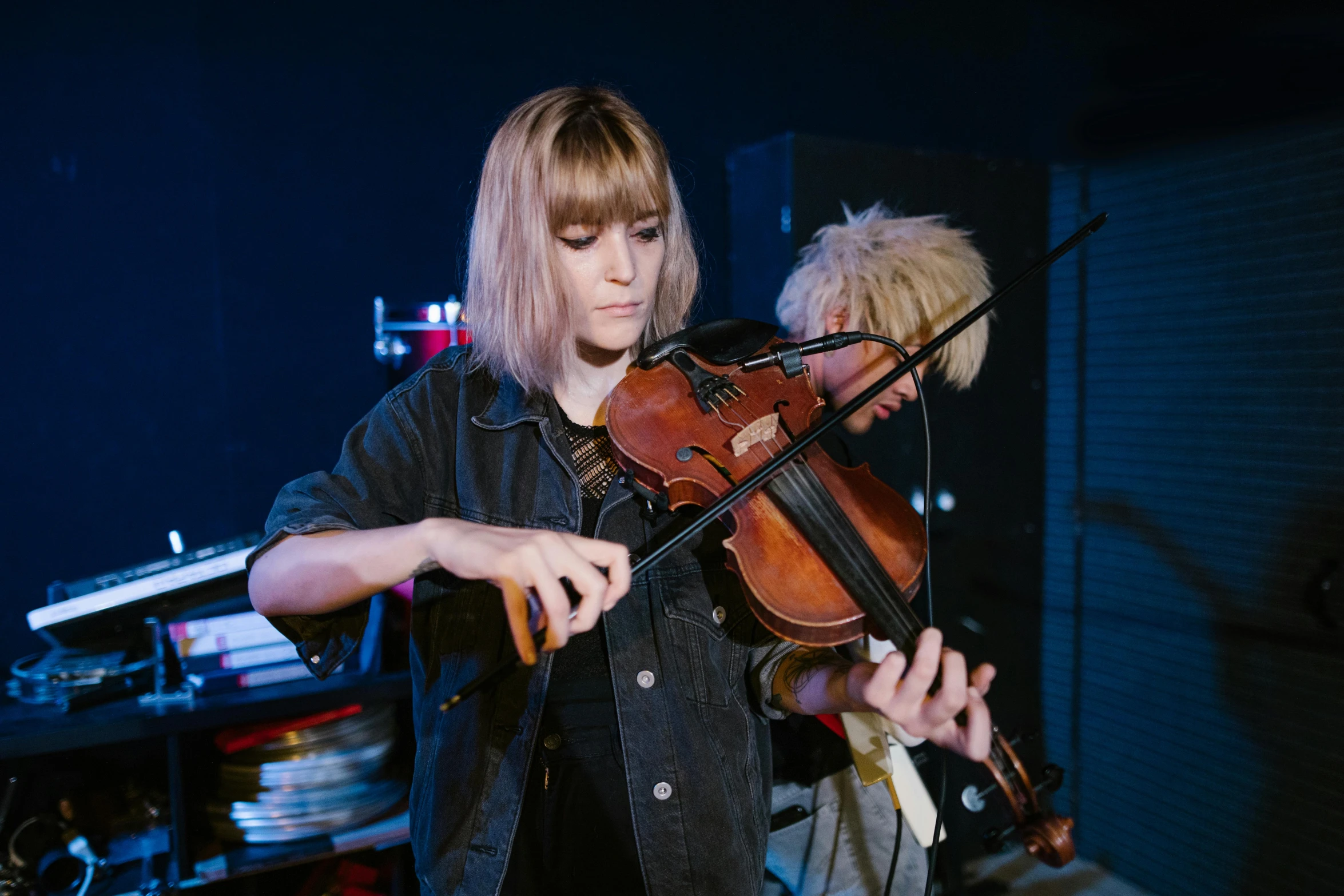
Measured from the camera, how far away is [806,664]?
1.20 metres

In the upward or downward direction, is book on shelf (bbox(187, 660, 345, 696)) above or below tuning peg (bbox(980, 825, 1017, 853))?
above

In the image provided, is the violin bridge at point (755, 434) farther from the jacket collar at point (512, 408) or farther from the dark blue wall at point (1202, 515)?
the dark blue wall at point (1202, 515)

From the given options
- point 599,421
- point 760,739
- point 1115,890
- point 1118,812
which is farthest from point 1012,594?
point 599,421

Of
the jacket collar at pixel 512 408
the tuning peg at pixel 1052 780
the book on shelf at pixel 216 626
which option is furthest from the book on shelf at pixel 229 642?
the tuning peg at pixel 1052 780

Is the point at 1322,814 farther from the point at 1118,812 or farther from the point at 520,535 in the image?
the point at 520,535

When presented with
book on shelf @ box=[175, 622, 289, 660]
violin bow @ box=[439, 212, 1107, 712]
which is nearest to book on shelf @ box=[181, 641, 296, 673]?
book on shelf @ box=[175, 622, 289, 660]

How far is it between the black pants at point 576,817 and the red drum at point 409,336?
3.78 feet

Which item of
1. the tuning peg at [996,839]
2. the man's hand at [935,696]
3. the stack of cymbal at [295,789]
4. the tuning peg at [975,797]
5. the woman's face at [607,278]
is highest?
the woman's face at [607,278]

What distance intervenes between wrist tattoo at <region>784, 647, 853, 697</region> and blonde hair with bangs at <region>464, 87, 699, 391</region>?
0.55 meters

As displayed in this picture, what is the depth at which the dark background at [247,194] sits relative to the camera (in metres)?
1.91

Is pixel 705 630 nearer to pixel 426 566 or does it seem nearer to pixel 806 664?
pixel 806 664

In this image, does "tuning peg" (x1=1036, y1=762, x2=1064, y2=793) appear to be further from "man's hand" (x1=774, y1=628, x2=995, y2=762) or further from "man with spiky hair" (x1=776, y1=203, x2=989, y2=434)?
"man with spiky hair" (x1=776, y1=203, x2=989, y2=434)

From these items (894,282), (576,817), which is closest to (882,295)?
(894,282)

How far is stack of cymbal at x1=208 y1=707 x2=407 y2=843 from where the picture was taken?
68.7 inches
